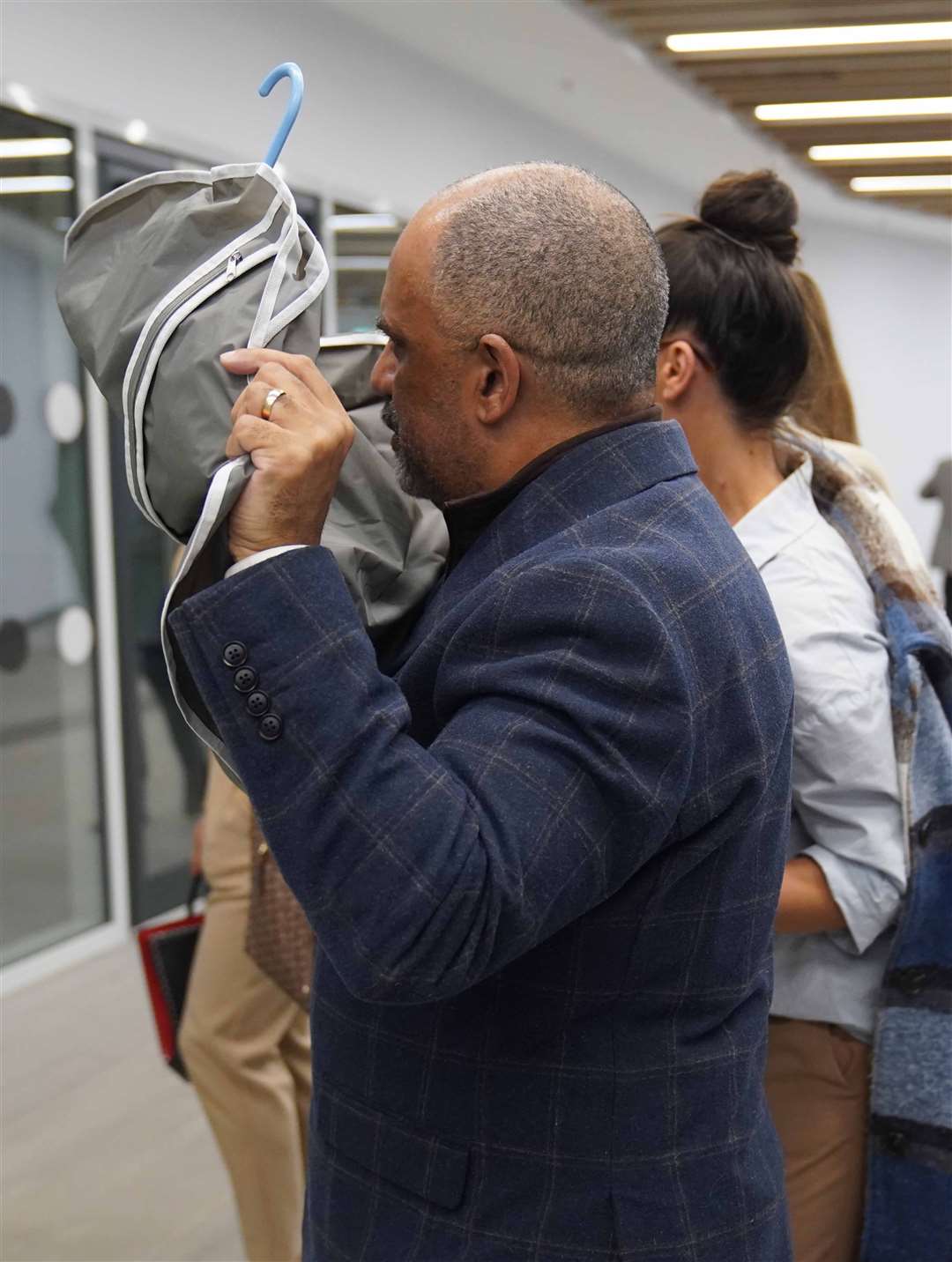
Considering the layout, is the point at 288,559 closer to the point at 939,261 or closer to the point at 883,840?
the point at 883,840

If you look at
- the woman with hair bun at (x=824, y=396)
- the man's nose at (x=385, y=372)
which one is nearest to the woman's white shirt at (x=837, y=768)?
the woman with hair bun at (x=824, y=396)

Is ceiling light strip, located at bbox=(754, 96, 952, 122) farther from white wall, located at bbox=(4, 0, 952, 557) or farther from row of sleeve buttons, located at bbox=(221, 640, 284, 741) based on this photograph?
row of sleeve buttons, located at bbox=(221, 640, 284, 741)

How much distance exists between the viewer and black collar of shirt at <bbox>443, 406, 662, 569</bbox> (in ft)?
3.75

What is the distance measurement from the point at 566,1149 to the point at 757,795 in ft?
1.09

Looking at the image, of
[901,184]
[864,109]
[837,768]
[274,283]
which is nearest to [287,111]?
[274,283]

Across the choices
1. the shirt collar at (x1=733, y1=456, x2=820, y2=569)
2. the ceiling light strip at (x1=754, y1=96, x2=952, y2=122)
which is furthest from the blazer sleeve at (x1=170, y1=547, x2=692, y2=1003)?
the ceiling light strip at (x1=754, y1=96, x2=952, y2=122)

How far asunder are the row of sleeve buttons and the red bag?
1.64 m

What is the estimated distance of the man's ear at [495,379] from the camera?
1.09 m

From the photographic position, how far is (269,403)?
1041mm

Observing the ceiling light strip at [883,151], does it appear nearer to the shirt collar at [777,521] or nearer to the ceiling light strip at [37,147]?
the ceiling light strip at [37,147]

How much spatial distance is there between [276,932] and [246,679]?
1.43 meters

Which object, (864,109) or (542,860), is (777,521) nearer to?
(542,860)

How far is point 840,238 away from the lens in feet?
39.6

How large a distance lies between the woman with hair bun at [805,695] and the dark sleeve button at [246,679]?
2.57 ft
